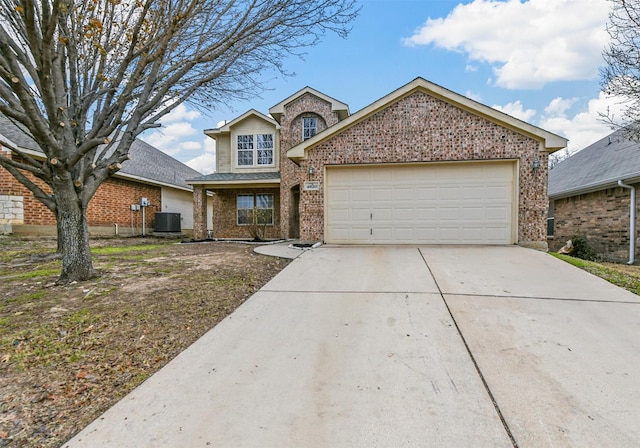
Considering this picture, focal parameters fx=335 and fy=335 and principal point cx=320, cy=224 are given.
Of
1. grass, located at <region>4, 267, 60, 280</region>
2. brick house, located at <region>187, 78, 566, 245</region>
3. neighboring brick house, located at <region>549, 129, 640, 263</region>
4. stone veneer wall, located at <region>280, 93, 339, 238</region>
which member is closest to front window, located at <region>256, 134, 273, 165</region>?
stone veneer wall, located at <region>280, 93, 339, 238</region>

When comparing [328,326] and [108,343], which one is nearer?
Answer: [108,343]

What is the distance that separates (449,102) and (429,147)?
1346mm

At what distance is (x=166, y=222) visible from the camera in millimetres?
17797

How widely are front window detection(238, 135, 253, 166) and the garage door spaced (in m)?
6.55

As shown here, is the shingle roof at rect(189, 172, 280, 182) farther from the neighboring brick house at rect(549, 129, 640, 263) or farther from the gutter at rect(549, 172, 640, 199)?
the gutter at rect(549, 172, 640, 199)

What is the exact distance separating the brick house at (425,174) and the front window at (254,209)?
5.45m

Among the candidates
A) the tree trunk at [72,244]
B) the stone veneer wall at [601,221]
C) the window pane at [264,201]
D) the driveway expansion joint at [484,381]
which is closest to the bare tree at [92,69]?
the tree trunk at [72,244]

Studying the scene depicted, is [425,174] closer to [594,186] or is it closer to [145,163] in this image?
[594,186]

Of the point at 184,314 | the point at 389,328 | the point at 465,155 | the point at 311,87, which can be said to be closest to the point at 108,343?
the point at 184,314

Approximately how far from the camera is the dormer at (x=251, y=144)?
15109mm

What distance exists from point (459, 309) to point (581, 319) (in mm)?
1347

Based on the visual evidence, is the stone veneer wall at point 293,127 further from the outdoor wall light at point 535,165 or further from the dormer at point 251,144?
the outdoor wall light at point 535,165

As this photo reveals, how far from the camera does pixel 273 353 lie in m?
3.23

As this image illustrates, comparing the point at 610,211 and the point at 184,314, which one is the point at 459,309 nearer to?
the point at 184,314
